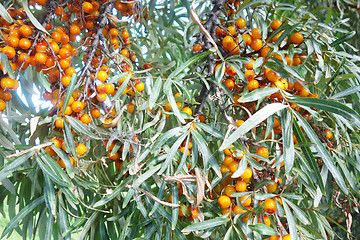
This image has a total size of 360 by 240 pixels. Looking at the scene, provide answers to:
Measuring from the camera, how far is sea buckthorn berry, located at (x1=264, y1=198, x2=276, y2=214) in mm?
571

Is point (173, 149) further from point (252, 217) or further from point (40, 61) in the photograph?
point (40, 61)

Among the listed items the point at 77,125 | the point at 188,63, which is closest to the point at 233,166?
the point at 188,63

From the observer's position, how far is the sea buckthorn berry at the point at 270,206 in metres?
0.57

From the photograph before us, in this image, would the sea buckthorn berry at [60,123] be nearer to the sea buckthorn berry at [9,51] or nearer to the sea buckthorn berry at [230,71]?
the sea buckthorn berry at [9,51]

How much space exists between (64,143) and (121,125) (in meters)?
0.14

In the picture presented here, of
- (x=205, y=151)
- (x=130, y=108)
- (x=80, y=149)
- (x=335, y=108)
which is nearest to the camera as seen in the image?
(x=335, y=108)

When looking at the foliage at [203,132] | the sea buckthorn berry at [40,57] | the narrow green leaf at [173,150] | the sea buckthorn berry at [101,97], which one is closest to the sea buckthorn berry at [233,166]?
the foliage at [203,132]

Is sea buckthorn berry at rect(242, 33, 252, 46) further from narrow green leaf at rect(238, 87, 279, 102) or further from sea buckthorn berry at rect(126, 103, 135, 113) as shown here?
sea buckthorn berry at rect(126, 103, 135, 113)

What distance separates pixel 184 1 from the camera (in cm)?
111

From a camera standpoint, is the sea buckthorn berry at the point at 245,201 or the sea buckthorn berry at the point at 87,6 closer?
the sea buckthorn berry at the point at 245,201

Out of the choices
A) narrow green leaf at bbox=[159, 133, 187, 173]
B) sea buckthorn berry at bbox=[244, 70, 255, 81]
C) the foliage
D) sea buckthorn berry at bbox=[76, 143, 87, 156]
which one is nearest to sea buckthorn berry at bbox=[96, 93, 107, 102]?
the foliage

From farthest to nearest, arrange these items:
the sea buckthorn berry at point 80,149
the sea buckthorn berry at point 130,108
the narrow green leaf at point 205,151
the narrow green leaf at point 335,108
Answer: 1. the sea buckthorn berry at point 130,108
2. the sea buckthorn berry at point 80,149
3. the narrow green leaf at point 205,151
4. the narrow green leaf at point 335,108

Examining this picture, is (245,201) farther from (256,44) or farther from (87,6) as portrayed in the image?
(87,6)

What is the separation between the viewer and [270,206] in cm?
57
